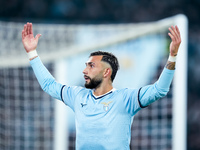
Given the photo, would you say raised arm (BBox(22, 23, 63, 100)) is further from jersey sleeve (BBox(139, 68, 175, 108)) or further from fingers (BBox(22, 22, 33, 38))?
jersey sleeve (BBox(139, 68, 175, 108))

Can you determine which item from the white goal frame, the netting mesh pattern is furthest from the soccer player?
the netting mesh pattern

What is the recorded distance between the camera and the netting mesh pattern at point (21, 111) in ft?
18.5

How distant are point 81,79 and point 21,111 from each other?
1.41 metres

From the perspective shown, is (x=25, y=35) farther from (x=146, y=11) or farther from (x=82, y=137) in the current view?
(x=146, y=11)

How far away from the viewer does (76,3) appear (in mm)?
12281

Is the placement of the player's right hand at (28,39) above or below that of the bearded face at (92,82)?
above

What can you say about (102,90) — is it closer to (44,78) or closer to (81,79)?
Result: (44,78)

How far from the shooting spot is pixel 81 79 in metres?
5.89

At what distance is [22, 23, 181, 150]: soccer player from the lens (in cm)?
222

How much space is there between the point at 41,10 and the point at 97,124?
32.9 ft

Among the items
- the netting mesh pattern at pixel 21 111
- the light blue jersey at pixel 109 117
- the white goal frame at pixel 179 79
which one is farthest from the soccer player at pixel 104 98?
the netting mesh pattern at pixel 21 111

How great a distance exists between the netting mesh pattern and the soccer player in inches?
112

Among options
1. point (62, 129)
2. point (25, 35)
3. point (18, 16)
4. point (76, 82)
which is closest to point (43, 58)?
point (62, 129)

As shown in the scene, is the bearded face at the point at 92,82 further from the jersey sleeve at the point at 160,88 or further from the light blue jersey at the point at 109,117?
the jersey sleeve at the point at 160,88
